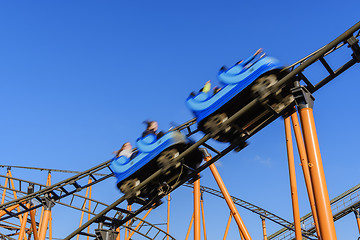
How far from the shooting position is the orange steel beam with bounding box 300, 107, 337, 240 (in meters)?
3.38

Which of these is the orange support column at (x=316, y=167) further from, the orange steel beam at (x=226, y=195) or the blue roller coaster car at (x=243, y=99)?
the orange steel beam at (x=226, y=195)

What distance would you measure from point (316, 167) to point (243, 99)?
148cm

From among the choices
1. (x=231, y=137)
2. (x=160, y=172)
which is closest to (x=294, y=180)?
(x=231, y=137)

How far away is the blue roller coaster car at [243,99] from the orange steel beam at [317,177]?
0.61 metres

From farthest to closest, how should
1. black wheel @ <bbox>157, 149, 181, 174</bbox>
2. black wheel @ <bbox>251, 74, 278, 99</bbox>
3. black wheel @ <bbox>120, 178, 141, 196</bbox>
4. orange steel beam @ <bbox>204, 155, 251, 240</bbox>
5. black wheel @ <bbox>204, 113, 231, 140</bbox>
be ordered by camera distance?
orange steel beam @ <bbox>204, 155, 251, 240</bbox>, black wheel @ <bbox>120, 178, 141, 196</bbox>, black wheel @ <bbox>157, 149, 181, 174</bbox>, black wheel @ <bbox>204, 113, 231, 140</bbox>, black wheel @ <bbox>251, 74, 278, 99</bbox>

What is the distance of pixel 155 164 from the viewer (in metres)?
5.55

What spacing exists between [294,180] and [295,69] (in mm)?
3647

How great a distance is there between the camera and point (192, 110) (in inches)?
200

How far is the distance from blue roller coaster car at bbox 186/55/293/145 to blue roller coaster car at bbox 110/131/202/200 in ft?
1.86

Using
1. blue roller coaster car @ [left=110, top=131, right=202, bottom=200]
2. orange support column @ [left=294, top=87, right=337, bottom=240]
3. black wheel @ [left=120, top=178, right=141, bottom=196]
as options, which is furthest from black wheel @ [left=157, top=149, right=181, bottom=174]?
orange support column @ [left=294, top=87, right=337, bottom=240]

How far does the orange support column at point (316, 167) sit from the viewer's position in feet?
11.1

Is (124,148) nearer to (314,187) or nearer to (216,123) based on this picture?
(216,123)

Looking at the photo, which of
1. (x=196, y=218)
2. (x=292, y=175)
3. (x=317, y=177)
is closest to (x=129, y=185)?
(x=196, y=218)

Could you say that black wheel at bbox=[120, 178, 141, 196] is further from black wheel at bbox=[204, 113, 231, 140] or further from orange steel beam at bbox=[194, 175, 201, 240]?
orange steel beam at bbox=[194, 175, 201, 240]
